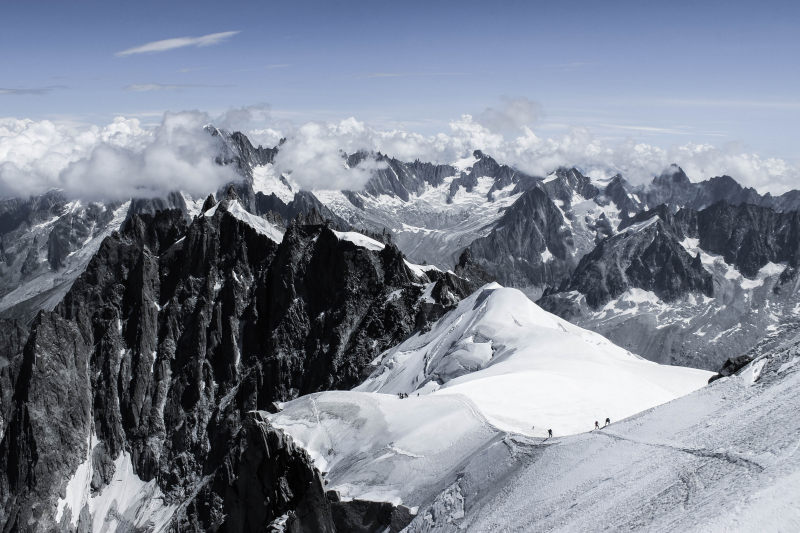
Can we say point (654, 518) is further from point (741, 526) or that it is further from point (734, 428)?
point (734, 428)

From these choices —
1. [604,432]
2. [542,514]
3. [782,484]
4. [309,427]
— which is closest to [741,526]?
[782,484]

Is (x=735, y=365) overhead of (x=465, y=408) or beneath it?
overhead

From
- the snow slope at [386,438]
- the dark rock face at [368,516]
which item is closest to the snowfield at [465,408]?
the snow slope at [386,438]

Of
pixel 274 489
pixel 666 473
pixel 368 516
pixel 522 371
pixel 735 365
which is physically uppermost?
pixel 666 473

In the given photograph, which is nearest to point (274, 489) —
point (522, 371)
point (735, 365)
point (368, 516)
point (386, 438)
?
point (386, 438)

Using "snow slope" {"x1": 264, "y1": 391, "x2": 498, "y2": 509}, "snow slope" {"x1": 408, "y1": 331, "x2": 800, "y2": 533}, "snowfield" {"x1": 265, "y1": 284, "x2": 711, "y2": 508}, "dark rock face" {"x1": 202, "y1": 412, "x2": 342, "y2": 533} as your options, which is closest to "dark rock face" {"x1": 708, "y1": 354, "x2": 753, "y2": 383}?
"snow slope" {"x1": 408, "y1": 331, "x2": 800, "y2": 533}

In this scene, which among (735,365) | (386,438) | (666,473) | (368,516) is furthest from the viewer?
(386,438)

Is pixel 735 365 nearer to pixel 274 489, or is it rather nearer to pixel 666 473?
pixel 666 473
